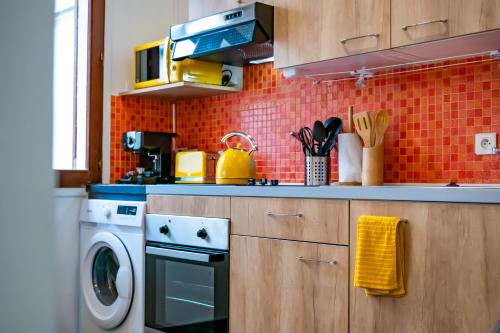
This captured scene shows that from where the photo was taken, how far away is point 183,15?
13.3 ft

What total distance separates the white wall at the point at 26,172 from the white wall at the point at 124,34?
3.49 metres

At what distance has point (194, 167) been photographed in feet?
11.3

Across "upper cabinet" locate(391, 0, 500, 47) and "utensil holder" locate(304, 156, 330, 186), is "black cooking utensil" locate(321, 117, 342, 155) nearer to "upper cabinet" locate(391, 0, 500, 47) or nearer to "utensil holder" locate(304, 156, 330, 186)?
"utensil holder" locate(304, 156, 330, 186)

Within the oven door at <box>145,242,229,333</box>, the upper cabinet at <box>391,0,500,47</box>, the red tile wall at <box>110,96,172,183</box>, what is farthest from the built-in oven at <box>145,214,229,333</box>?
the upper cabinet at <box>391,0,500,47</box>

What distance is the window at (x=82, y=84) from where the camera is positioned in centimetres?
367

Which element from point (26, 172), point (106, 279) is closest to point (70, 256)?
point (106, 279)

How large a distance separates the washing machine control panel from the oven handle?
17 centimetres

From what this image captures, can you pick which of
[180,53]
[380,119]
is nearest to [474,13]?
[380,119]

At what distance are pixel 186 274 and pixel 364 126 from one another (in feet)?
Result: 3.67

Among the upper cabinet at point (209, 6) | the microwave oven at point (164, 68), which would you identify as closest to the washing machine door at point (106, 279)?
the microwave oven at point (164, 68)

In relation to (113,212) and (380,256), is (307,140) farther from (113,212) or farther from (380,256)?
(113,212)

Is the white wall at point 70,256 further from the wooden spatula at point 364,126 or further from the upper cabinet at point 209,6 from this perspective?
the wooden spatula at point 364,126

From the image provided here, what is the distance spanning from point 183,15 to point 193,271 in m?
2.02

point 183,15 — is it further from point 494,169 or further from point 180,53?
point 494,169
